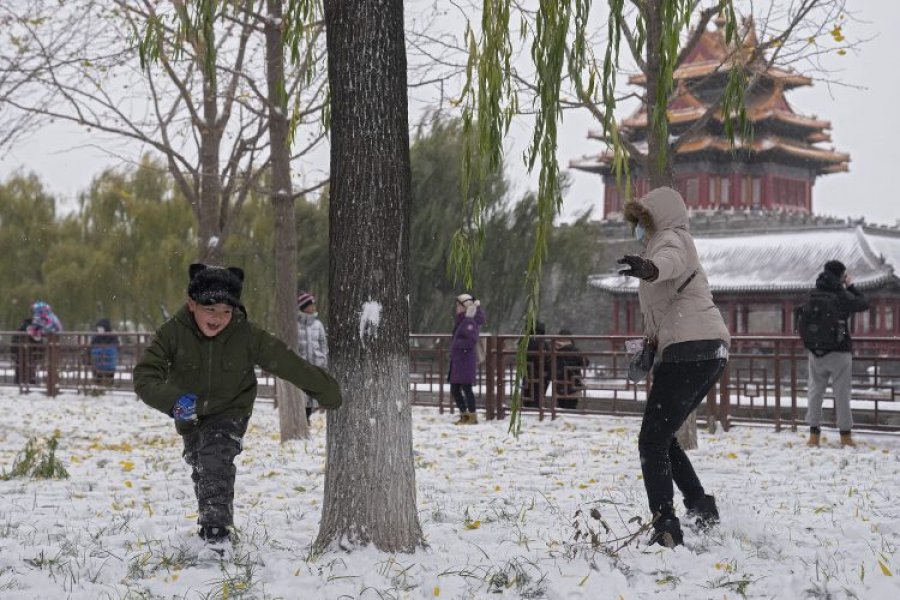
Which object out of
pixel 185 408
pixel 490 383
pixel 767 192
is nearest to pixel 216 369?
pixel 185 408

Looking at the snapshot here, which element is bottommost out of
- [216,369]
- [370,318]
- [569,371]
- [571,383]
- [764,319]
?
[571,383]

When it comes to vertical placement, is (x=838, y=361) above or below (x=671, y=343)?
below

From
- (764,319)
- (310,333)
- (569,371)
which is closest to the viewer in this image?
(310,333)

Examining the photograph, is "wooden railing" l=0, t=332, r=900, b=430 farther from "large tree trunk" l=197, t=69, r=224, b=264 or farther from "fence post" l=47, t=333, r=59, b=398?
"large tree trunk" l=197, t=69, r=224, b=264

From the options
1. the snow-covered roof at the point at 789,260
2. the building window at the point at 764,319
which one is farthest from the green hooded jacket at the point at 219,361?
the building window at the point at 764,319

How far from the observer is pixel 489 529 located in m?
5.19

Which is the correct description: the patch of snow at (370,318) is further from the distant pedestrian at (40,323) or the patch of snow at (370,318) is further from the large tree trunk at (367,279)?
the distant pedestrian at (40,323)

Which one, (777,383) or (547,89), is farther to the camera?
(777,383)

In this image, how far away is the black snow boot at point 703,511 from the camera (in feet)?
16.5

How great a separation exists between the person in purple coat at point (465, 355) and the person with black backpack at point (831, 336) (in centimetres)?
427

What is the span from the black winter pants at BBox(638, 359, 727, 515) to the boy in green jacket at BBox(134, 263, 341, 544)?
139 cm

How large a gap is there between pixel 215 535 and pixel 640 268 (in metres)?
2.19

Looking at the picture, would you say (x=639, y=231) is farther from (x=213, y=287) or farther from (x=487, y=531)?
(x=213, y=287)

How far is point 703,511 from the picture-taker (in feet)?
16.5
